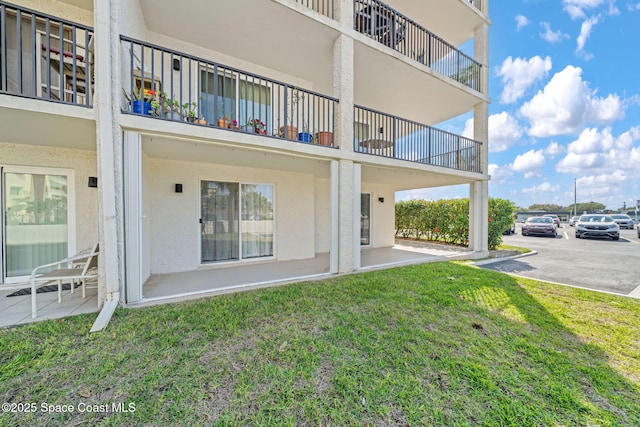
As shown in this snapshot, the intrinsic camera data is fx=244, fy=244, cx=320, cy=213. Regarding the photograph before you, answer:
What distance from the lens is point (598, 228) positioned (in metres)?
14.5

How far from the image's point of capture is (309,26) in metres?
5.31

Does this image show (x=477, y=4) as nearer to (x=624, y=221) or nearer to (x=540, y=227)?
(x=540, y=227)

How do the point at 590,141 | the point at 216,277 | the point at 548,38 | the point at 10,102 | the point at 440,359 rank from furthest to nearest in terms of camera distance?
the point at 590,141, the point at 548,38, the point at 216,277, the point at 10,102, the point at 440,359

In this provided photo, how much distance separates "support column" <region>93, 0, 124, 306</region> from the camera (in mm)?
3471

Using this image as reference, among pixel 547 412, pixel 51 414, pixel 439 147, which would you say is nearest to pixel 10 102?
pixel 51 414

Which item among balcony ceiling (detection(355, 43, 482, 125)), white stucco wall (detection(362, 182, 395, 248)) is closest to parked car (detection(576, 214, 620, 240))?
balcony ceiling (detection(355, 43, 482, 125))

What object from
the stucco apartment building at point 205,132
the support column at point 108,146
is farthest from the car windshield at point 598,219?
the support column at point 108,146

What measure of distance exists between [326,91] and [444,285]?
6739mm

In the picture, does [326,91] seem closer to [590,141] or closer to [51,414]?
[51,414]

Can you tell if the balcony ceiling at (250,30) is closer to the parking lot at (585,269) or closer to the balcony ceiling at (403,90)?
the balcony ceiling at (403,90)

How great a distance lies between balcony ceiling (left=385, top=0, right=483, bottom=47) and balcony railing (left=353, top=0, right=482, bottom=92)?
1.16 ft

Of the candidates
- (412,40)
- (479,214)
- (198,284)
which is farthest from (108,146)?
(479,214)

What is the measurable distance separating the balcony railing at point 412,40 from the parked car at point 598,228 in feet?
44.4

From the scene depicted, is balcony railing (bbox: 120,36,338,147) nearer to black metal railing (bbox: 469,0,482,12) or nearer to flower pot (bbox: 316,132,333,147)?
flower pot (bbox: 316,132,333,147)
